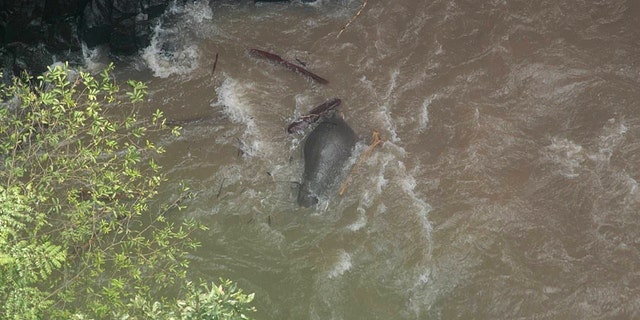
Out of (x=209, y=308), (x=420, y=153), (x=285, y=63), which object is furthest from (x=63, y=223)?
(x=420, y=153)

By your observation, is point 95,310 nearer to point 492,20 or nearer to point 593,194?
point 593,194

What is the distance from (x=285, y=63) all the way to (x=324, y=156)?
1.75 m

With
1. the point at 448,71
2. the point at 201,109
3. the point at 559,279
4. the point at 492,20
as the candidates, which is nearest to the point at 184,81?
the point at 201,109

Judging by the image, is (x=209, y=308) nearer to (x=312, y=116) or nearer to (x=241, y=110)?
A: (x=312, y=116)

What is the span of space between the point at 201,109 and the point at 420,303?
4.16m

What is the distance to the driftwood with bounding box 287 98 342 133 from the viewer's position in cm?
905

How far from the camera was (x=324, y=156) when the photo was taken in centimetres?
862

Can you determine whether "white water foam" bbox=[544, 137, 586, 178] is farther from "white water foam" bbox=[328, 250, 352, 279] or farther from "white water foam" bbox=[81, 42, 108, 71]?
"white water foam" bbox=[81, 42, 108, 71]

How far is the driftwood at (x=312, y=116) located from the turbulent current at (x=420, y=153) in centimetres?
12

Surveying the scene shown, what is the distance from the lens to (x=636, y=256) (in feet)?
25.9

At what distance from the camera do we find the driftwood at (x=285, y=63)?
9369 mm

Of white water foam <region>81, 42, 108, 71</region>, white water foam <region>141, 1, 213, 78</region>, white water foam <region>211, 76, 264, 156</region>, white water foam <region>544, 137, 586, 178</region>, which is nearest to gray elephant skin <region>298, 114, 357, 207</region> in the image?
white water foam <region>211, 76, 264, 156</region>

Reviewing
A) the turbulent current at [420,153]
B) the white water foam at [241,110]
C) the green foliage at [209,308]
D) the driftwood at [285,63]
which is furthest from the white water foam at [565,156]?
the green foliage at [209,308]

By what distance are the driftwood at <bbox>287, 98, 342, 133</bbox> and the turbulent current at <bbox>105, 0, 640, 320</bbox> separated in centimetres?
12
